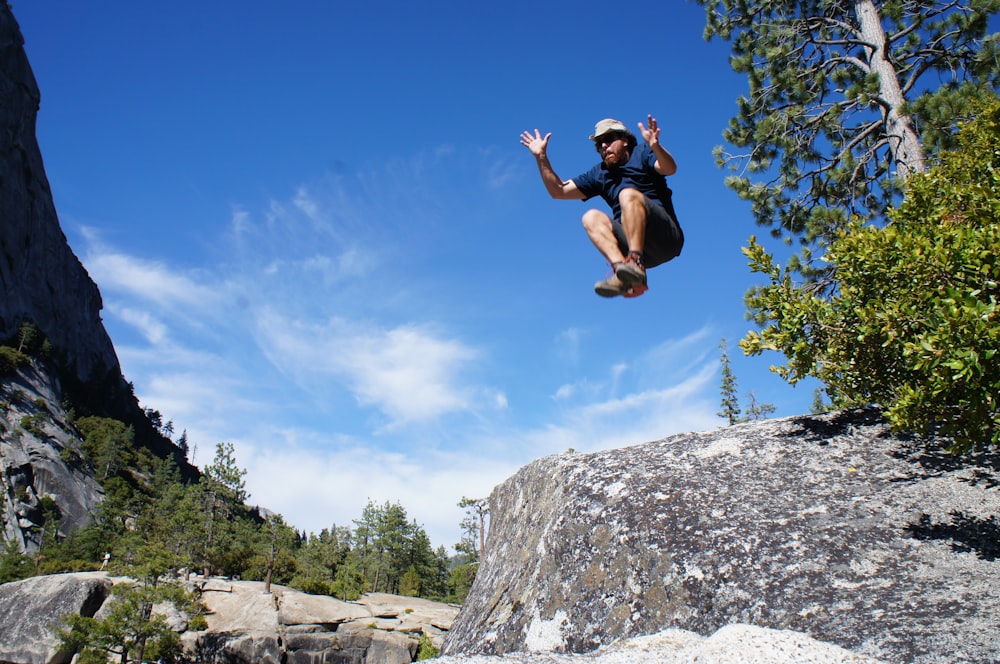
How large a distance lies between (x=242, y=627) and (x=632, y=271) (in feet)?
115

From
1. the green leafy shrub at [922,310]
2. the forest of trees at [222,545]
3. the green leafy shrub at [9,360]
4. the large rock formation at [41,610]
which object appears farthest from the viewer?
the green leafy shrub at [9,360]

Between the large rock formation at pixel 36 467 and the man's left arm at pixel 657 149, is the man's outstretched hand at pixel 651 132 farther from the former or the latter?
the large rock formation at pixel 36 467

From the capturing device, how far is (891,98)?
10469 millimetres

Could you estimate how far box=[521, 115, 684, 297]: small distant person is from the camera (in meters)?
4.38

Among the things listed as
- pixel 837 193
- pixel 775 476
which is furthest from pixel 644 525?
pixel 837 193

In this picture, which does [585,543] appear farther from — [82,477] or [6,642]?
[82,477]

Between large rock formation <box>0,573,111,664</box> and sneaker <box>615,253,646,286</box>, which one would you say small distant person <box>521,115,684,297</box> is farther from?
large rock formation <box>0,573,111,664</box>

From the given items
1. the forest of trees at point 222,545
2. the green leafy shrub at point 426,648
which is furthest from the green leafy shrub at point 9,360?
the green leafy shrub at point 426,648

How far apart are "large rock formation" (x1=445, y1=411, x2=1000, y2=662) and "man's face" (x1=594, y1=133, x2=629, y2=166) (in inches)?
111

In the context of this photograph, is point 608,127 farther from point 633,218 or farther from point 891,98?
point 891,98

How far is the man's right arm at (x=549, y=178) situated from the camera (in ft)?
16.9

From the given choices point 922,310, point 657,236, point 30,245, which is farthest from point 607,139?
point 30,245

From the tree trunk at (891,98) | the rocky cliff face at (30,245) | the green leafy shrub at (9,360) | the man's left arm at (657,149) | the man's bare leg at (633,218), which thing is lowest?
the man's bare leg at (633,218)

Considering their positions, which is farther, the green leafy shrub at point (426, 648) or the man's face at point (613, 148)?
the green leafy shrub at point (426, 648)
